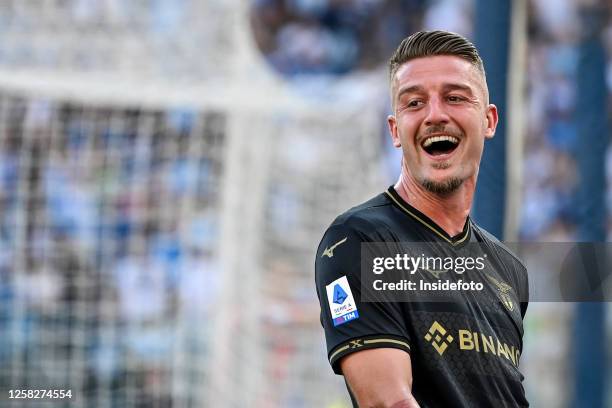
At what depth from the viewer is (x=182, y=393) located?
733 centimetres

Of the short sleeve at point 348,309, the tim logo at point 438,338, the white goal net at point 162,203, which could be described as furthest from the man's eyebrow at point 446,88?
the white goal net at point 162,203

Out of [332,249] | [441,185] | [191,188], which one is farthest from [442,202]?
[191,188]

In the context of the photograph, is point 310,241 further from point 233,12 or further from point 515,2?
point 515,2

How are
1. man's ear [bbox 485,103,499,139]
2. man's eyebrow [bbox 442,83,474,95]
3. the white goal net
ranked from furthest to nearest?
the white goal net
man's ear [bbox 485,103,499,139]
man's eyebrow [bbox 442,83,474,95]

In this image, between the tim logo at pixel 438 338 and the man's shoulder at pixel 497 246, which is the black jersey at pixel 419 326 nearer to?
the tim logo at pixel 438 338

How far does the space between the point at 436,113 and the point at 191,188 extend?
613 cm

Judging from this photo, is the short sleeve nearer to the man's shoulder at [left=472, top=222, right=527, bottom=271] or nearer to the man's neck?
the man's neck

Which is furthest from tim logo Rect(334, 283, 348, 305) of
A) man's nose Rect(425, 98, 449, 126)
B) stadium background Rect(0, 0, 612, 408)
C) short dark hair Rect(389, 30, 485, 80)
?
stadium background Rect(0, 0, 612, 408)

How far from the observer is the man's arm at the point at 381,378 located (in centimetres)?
157

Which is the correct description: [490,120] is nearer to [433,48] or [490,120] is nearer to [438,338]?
[433,48]

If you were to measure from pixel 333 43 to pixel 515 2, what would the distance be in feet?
12.9

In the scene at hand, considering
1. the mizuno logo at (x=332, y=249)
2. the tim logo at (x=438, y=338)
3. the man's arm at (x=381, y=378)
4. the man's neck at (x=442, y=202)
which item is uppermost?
the man's neck at (x=442, y=202)

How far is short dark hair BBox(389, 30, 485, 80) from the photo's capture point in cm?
183

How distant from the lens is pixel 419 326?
166 centimetres
